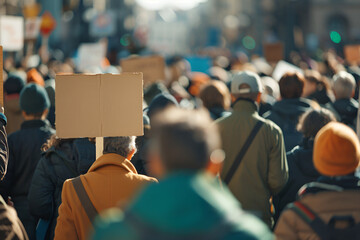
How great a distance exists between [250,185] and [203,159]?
300cm

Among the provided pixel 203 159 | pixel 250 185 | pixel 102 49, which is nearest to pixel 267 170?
pixel 250 185

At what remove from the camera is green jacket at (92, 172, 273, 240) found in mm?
2252

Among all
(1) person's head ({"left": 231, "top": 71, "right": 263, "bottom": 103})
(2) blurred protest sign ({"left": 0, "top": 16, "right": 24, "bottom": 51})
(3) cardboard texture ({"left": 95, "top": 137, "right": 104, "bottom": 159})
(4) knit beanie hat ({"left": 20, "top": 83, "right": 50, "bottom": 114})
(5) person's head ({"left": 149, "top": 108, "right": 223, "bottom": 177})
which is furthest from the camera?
(2) blurred protest sign ({"left": 0, "top": 16, "right": 24, "bottom": 51})

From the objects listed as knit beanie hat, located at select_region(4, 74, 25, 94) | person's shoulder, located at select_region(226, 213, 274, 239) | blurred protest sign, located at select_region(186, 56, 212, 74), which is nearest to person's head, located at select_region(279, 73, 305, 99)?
knit beanie hat, located at select_region(4, 74, 25, 94)

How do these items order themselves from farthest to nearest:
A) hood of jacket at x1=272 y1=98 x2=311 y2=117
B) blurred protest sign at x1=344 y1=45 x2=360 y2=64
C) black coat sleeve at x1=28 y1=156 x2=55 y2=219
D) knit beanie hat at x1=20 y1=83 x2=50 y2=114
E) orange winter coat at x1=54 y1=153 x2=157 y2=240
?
blurred protest sign at x1=344 y1=45 x2=360 y2=64 < hood of jacket at x1=272 y1=98 x2=311 y2=117 < knit beanie hat at x1=20 y1=83 x2=50 y2=114 < black coat sleeve at x1=28 y1=156 x2=55 y2=219 < orange winter coat at x1=54 y1=153 x2=157 y2=240

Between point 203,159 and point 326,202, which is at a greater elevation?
point 203,159

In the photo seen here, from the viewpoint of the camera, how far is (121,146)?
4.30 meters

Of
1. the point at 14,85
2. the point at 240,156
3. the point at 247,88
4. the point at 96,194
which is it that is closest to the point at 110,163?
the point at 96,194

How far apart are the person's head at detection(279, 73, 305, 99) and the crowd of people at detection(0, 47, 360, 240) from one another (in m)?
0.01

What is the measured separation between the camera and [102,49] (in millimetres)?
15227

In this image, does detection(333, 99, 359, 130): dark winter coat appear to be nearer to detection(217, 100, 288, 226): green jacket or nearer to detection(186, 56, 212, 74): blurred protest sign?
detection(217, 100, 288, 226): green jacket

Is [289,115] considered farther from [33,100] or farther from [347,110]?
[33,100]

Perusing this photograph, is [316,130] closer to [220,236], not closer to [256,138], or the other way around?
[256,138]

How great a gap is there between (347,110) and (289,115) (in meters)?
Answer: 0.86
